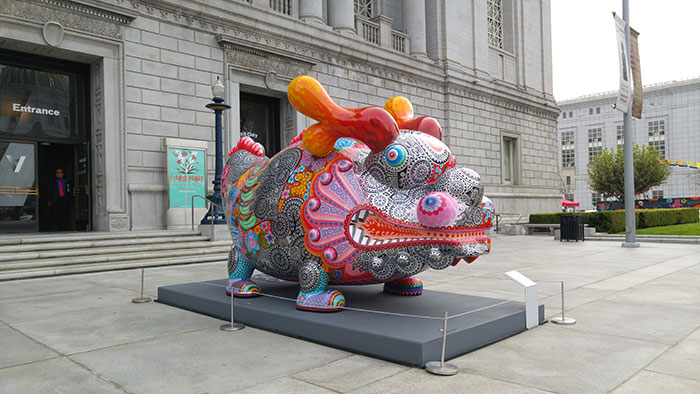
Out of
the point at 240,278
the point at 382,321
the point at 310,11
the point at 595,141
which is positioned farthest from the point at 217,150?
the point at 595,141

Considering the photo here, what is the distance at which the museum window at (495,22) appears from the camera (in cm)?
2899

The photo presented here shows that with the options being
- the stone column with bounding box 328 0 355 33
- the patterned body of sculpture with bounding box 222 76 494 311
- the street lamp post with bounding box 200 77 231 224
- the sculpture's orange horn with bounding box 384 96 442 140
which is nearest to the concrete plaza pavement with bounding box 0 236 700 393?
the patterned body of sculpture with bounding box 222 76 494 311

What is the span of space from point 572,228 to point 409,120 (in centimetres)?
1402

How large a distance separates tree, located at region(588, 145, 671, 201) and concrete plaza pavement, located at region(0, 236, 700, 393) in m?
39.1

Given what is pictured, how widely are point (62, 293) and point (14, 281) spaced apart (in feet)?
6.50

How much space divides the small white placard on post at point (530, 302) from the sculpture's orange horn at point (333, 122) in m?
1.90

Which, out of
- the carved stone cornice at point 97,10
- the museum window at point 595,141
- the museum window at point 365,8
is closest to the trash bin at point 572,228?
the museum window at point 365,8

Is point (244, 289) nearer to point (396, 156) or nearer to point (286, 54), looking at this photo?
point (396, 156)

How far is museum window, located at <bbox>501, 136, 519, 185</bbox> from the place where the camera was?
28.9 meters

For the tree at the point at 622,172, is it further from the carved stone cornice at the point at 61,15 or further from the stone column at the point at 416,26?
the carved stone cornice at the point at 61,15

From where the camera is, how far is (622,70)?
15672mm

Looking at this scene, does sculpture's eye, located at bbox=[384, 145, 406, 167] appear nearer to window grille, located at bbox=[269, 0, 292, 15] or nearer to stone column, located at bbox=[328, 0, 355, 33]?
window grille, located at bbox=[269, 0, 292, 15]

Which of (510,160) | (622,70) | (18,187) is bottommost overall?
(18,187)

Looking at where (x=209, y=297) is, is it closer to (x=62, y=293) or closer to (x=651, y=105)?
(x=62, y=293)
